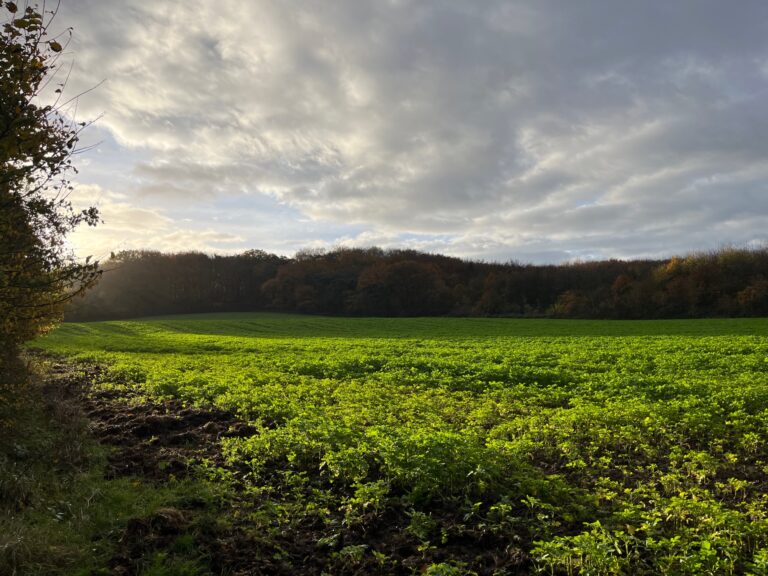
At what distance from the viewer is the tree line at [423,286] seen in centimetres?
6531

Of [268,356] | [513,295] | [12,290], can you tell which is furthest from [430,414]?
[513,295]

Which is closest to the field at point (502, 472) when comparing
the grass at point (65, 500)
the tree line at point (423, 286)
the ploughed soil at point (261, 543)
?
the ploughed soil at point (261, 543)

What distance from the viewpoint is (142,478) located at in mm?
7688

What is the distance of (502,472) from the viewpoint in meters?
7.17

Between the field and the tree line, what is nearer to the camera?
the field

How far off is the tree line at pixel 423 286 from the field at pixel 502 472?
56.0 m

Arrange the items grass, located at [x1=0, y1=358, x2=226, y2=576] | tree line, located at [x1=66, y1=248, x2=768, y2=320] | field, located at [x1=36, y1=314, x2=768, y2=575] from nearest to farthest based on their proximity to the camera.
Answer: grass, located at [x1=0, y1=358, x2=226, y2=576] → field, located at [x1=36, y1=314, x2=768, y2=575] → tree line, located at [x1=66, y1=248, x2=768, y2=320]

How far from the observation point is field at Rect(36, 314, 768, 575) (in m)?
5.19

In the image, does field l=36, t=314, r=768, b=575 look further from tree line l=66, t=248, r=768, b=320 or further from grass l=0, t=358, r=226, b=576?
tree line l=66, t=248, r=768, b=320

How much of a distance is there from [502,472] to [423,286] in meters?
78.2

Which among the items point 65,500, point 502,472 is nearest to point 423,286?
point 502,472

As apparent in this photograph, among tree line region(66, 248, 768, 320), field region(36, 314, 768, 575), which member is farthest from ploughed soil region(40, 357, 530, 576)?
tree line region(66, 248, 768, 320)

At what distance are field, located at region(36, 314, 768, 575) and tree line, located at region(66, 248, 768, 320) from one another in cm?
5603

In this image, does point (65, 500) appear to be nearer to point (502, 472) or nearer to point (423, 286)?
point (502, 472)
